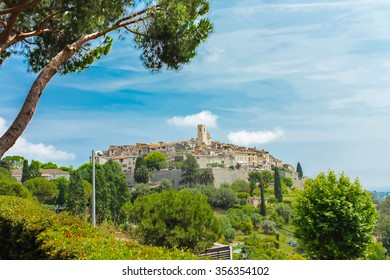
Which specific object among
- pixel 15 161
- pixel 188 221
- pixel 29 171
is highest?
pixel 15 161

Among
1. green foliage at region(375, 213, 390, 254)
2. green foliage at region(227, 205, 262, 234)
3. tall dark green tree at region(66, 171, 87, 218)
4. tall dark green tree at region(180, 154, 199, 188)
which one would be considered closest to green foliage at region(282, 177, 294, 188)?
tall dark green tree at region(180, 154, 199, 188)

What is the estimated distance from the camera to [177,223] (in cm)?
1456

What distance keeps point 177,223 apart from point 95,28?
8911mm

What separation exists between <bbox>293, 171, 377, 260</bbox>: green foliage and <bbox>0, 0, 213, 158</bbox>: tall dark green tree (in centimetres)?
519

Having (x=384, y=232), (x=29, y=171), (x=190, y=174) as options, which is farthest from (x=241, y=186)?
(x=29, y=171)

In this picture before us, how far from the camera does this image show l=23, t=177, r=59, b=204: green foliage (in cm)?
4316

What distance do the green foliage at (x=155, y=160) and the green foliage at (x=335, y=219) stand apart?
161ft

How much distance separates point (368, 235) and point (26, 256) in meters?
7.83

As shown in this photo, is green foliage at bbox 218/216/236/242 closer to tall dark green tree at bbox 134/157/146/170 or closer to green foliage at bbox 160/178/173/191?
green foliage at bbox 160/178/173/191

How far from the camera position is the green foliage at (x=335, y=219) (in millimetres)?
9672

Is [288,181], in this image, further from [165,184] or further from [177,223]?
[177,223]

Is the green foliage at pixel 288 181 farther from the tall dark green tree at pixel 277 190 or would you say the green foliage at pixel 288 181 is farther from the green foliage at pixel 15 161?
the green foliage at pixel 15 161

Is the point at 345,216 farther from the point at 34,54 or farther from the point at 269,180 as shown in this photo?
the point at 269,180
